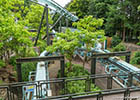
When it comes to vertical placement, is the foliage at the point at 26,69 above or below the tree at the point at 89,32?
below

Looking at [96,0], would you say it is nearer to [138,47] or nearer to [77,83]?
[138,47]

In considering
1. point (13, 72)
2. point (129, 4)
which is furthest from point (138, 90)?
point (129, 4)

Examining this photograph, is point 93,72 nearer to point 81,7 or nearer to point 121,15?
point 121,15

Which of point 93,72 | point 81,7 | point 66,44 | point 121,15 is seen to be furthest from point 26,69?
point 81,7

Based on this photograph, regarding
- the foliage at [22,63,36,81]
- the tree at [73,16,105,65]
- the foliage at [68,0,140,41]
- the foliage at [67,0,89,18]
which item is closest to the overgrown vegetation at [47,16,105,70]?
the tree at [73,16,105,65]

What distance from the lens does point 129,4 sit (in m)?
16.7

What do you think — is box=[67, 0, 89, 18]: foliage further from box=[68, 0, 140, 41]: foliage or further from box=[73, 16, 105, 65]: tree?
box=[73, 16, 105, 65]: tree

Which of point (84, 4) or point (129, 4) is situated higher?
point (84, 4)

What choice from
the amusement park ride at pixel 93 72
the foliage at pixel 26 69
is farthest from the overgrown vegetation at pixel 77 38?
the foliage at pixel 26 69

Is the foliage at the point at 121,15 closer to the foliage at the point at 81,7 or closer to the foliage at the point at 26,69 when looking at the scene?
the foliage at the point at 81,7

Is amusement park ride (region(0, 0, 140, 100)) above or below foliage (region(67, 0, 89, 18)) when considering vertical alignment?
below

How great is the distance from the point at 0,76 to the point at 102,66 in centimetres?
757

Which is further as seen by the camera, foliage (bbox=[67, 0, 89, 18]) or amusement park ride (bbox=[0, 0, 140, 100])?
foliage (bbox=[67, 0, 89, 18])

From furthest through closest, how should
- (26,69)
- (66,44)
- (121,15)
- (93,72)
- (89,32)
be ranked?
(121,15)
(26,69)
(89,32)
(66,44)
(93,72)
